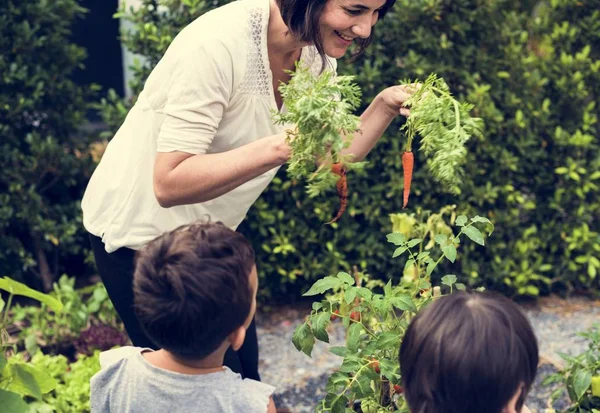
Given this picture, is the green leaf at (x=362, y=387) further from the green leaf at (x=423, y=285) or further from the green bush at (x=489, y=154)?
the green bush at (x=489, y=154)

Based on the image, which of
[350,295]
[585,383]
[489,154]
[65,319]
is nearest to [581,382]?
[585,383]

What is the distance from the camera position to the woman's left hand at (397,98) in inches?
95.2

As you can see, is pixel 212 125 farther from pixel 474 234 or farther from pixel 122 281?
pixel 474 234

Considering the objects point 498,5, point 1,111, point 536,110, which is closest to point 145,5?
point 1,111

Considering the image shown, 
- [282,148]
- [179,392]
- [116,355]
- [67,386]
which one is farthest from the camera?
[67,386]

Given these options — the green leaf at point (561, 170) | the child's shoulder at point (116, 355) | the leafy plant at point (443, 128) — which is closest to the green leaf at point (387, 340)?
the leafy plant at point (443, 128)

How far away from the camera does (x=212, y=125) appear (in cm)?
235

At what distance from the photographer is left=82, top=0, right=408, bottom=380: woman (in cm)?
231

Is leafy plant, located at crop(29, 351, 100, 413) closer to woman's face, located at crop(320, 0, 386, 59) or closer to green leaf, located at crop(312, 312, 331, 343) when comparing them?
green leaf, located at crop(312, 312, 331, 343)

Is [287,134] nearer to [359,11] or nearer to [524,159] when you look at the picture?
[359,11]

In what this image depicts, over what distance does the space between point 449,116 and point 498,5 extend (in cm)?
227

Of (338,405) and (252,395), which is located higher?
(252,395)

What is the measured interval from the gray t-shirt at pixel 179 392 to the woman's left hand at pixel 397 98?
36.3 inches

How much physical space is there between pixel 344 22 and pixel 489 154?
2.07m
